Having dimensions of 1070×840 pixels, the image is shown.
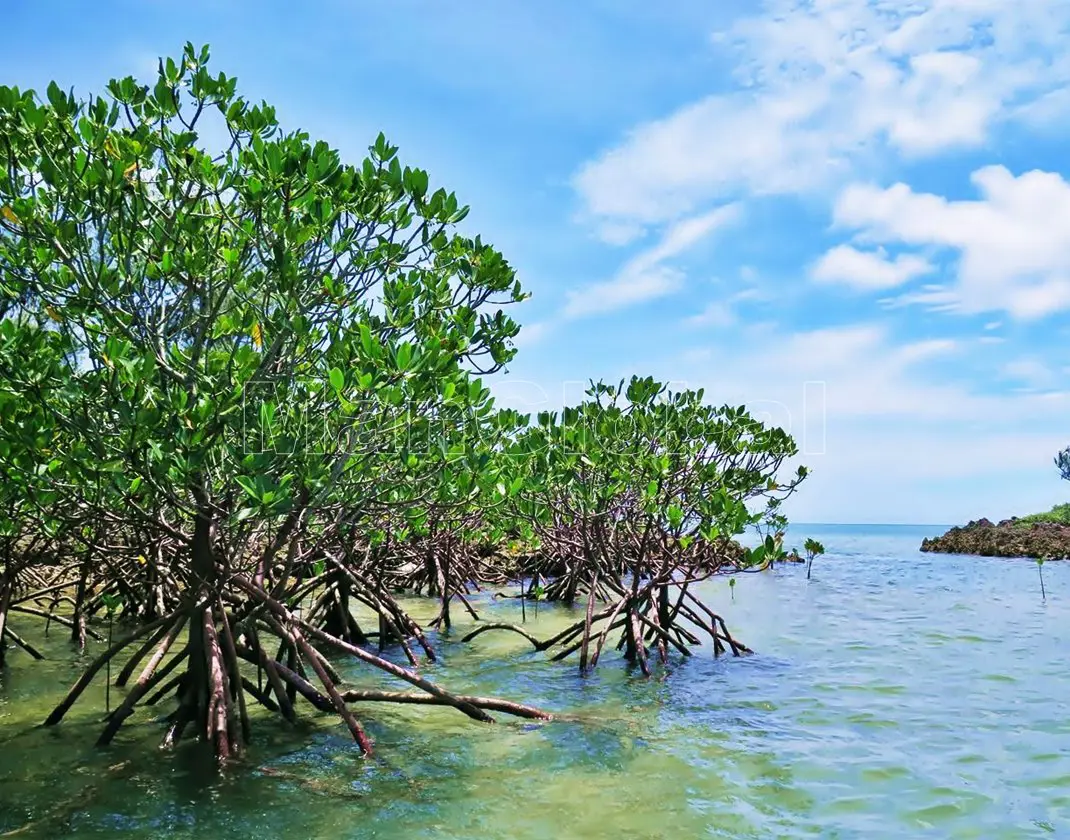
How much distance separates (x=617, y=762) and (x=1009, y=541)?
31.2 m

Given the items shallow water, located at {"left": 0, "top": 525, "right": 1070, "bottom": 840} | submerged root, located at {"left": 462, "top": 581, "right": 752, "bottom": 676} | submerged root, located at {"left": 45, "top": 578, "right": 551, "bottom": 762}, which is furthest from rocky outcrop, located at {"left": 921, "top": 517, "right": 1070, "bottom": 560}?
submerged root, located at {"left": 45, "top": 578, "right": 551, "bottom": 762}

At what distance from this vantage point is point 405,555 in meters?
14.9

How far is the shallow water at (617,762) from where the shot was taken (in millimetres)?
5293

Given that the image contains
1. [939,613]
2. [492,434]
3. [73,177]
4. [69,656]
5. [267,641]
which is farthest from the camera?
[939,613]

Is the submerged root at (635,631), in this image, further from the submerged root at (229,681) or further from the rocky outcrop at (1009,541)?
the rocky outcrop at (1009,541)

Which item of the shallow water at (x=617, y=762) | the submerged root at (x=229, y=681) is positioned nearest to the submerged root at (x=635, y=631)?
the shallow water at (x=617, y=762)

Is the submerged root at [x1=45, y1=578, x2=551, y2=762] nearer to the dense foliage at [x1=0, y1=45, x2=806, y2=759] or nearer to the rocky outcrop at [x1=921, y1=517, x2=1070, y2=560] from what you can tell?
the dense foliage at [x1=0, y1=45, x2=806, y2=759]

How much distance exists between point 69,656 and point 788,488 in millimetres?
9147

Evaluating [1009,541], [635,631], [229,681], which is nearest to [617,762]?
[229,681]

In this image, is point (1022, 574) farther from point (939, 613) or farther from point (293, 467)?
point (293, 467)

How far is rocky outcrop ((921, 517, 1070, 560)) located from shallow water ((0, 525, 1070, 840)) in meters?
22.2

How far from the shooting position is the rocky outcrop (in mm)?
29688

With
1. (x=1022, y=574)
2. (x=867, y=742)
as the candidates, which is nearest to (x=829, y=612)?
(x=867, y=742)

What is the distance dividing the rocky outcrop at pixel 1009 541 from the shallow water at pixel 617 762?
22.2 m
